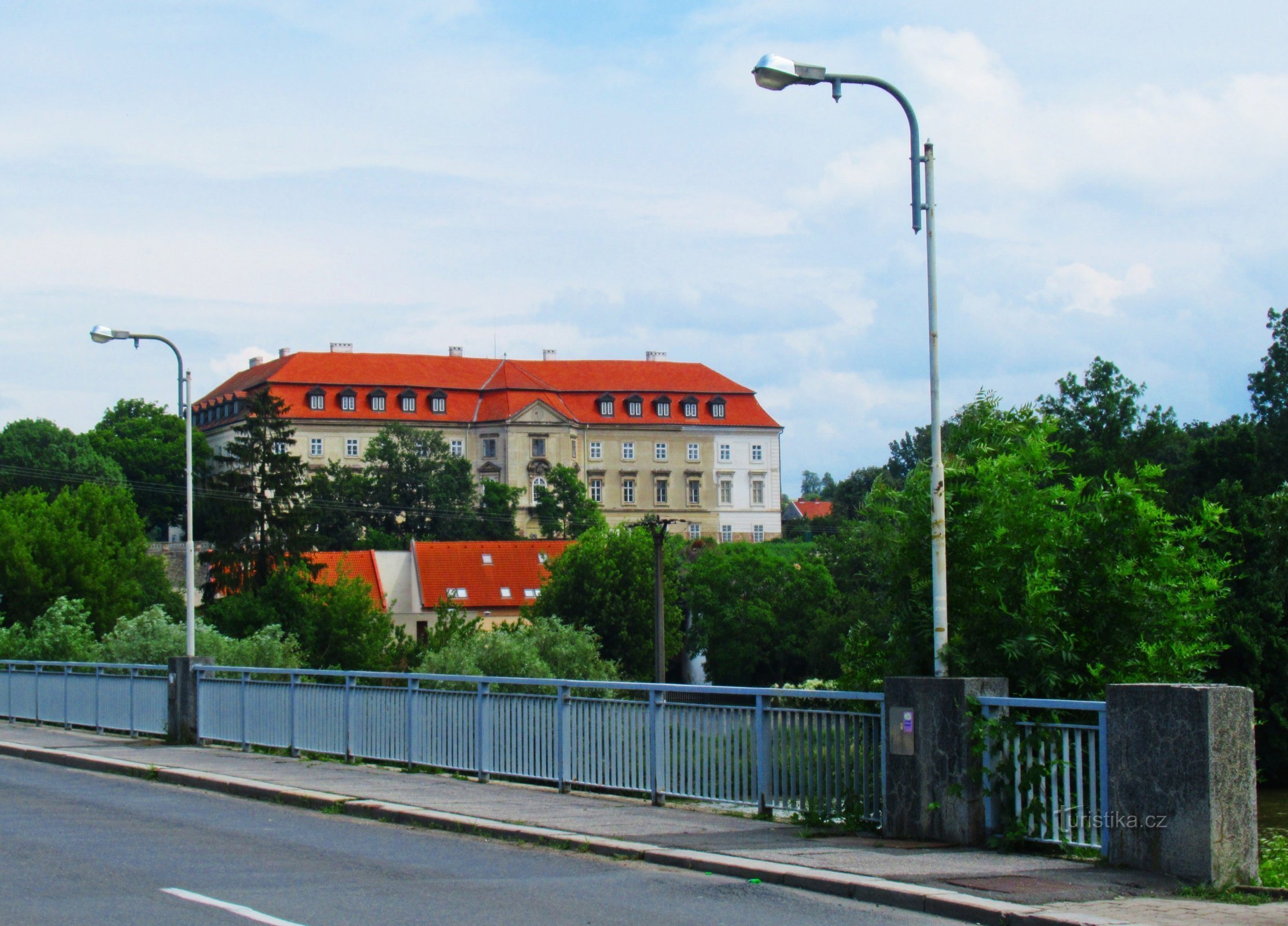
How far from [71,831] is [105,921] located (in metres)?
4.57

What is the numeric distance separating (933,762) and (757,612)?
293 feet

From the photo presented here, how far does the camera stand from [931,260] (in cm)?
1222

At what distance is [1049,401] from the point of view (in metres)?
82.5

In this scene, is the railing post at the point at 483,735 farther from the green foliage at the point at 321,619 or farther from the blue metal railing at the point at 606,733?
the green foliage at the point at 321,619

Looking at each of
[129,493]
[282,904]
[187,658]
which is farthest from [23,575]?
[282,904]

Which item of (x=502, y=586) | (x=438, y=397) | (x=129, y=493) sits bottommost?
(x=502, y=586)

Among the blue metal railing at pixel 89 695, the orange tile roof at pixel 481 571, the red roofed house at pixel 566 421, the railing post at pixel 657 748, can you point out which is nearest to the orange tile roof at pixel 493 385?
the red roofed house at pixel 566 421

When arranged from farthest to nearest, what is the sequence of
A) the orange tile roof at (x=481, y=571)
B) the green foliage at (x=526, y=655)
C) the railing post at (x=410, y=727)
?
1. the orange tile roof at (x=481, y=571)
2. the green foliage at (x=526, y=655)
3. the railing post at (x=410, y=727)

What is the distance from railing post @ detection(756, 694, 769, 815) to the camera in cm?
1264

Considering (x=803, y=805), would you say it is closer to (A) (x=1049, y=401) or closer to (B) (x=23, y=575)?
(B) (x=23, y=575)

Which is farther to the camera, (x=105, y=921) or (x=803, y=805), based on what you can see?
(x=803, y=805)

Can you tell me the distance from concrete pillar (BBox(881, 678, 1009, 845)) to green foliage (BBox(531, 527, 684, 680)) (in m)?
76.7

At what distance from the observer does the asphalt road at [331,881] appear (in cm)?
864

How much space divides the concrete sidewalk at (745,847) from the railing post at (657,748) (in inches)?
7.6
